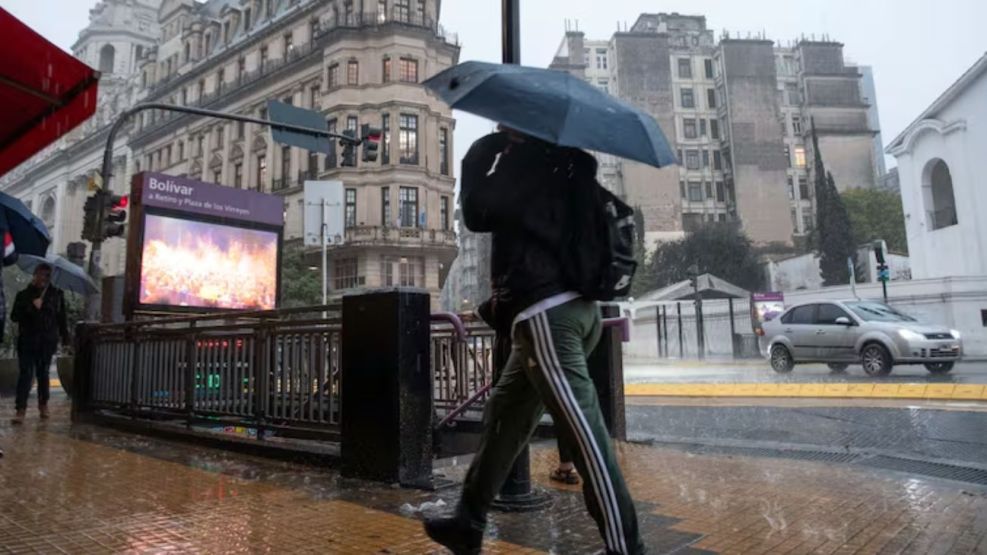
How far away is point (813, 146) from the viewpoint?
74.6 metres

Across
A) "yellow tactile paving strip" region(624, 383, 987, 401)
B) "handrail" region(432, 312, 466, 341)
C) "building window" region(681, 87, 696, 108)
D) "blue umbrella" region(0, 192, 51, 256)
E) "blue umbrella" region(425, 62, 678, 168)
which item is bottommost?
"yellow tactile paving strip" region(624, 383, 987, 401)

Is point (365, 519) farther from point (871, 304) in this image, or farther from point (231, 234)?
point (871, 304)

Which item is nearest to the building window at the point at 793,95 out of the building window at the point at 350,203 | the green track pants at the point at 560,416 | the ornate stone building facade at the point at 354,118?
the ornate stone building facade at the point at 354,118

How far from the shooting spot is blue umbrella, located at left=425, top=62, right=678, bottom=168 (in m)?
2.35

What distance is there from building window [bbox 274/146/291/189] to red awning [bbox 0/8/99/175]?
153 feet

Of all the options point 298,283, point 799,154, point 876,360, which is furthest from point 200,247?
point 799,154

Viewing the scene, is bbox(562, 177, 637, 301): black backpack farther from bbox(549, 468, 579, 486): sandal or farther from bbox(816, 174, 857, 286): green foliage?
bbox(816, 174, 857, 286): green foliage

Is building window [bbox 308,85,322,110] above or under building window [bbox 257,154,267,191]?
above

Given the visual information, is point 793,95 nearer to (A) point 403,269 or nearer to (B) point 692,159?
(B) point 692,159

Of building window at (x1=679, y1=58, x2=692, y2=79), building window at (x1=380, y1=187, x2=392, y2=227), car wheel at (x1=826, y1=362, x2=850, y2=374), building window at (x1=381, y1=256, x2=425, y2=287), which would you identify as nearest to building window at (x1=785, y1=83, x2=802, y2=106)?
building window at (x1=679, y1=58, x2=692, y2=79)

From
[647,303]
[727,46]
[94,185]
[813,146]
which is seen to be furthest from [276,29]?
[813,146]

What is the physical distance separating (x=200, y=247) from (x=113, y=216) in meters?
3.02

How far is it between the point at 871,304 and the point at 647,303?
17803 mm

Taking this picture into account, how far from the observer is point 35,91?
4270 mm
